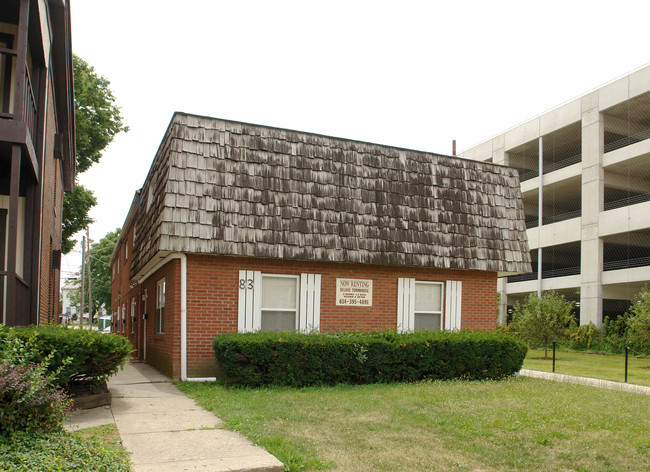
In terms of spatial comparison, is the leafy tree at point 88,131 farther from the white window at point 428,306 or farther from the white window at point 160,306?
the white window at point 428,306

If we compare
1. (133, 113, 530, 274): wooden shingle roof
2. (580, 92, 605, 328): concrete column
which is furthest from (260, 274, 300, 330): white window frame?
(580, 92, 605, 328): concrete column

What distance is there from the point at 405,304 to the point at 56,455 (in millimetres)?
9883

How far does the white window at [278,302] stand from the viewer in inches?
491

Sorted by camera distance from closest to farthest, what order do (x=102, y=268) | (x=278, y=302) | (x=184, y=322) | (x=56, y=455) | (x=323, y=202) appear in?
(x=56, y=455) < (x=184, y=322) < (x=278, y=302) < (x=323, y=202) < (x=102, y=268)

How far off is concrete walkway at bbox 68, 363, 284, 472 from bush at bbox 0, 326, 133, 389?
0.57m

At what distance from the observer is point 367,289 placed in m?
13.7

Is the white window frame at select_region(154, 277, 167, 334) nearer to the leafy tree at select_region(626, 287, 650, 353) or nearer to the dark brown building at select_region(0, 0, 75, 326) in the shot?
the dark brown building at select_region(0, 0, 75, 326)

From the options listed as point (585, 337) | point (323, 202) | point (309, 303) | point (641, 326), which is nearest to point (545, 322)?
point (641, 326)

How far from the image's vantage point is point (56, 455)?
17.7ft

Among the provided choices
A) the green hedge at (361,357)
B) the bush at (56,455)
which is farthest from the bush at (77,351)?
the green hedge at (361,357)

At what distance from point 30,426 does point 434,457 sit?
4.24 meters

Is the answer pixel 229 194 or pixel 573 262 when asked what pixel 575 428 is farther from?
pixel 573 262

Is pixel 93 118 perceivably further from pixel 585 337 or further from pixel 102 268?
pixel 102 268

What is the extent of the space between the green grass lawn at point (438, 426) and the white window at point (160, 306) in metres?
3.40
